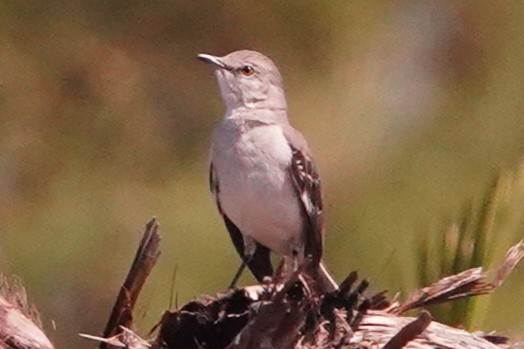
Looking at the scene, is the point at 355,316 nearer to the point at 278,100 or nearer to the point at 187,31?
the point at 278,100

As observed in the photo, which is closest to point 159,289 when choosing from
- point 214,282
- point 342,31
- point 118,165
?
point 214,282

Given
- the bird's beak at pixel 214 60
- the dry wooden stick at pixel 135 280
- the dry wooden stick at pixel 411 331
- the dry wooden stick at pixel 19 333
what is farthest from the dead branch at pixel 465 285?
the bird's beak at pixel 214 60

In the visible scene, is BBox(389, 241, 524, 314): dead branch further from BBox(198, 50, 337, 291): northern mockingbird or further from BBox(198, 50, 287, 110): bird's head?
BBox(198, 50, 287, 110): bird's head

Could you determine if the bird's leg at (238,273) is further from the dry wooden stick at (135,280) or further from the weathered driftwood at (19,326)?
the weathered driftwood at (19,326)

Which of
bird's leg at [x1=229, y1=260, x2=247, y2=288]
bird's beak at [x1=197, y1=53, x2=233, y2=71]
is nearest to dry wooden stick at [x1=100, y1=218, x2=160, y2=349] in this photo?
bird's leg at [x1=229, y1=260, x2=247, y2=288]

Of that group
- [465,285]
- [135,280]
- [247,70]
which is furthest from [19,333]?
[247,70]

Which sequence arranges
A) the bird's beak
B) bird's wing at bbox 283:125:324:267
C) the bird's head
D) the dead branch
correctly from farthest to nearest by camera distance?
1. the bird's head
2. the bird's beak
3. bird's wing at bbox 283:125:324:267
4. the dead branch
